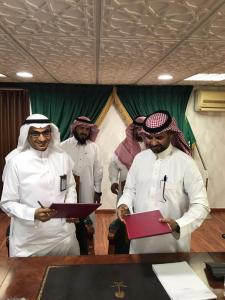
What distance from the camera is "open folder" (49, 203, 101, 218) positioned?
1.73 meters

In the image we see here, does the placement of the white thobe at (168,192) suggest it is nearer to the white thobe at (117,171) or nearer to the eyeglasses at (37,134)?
the eyeglasses at (37,134)

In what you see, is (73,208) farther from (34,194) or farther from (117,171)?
(117,171)

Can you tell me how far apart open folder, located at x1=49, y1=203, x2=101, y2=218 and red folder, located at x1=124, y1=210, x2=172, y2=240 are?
0.24 metres

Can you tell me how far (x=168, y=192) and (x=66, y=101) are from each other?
3.16 m

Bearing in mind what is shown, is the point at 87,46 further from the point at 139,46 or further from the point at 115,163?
the point at 115,163

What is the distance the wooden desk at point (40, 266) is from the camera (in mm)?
1313

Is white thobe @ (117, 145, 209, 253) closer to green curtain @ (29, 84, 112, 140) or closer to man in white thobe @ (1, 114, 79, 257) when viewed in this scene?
man in white thobe @ (1, 114, 79, 257)

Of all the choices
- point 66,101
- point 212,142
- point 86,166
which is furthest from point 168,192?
point 212,142

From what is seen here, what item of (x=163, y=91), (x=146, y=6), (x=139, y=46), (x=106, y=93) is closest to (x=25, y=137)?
(x=139, y=46)

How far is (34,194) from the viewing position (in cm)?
203

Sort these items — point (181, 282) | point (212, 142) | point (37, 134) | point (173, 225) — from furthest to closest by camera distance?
point (212, 142), point (37, 134), point (173, 225), point (181, 282)

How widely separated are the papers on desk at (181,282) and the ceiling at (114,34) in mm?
1283

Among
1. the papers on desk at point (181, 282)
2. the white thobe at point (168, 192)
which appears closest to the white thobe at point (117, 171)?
the white thobe at point (168, 192)

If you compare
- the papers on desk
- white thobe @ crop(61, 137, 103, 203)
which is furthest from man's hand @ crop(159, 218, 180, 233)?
white thobe @ crop(61, 137, 103, 203)
